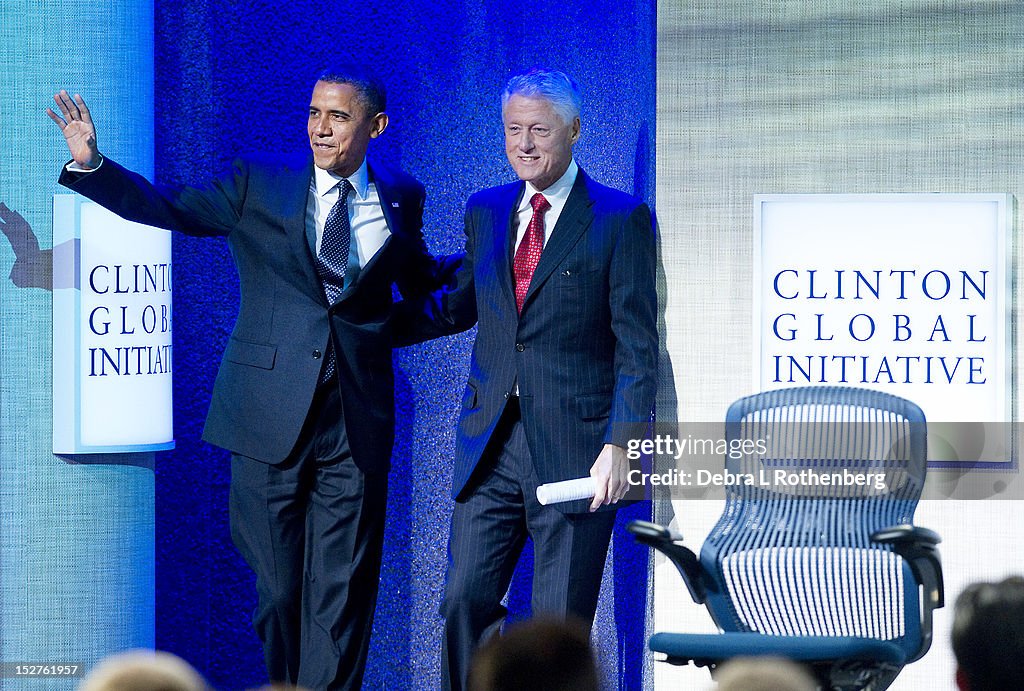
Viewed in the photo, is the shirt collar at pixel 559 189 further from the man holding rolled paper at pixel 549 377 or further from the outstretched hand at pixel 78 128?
the outstretched hand at pixel 78 128

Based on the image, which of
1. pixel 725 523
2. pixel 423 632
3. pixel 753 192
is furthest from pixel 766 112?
pixel 423 632

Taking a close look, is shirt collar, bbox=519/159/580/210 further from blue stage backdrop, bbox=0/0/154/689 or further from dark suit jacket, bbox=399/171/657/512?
blue stage backdrop, bbox=0/0/154/689

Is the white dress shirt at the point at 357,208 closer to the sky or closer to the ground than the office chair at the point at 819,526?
closer to the sky

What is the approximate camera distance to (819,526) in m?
4.50

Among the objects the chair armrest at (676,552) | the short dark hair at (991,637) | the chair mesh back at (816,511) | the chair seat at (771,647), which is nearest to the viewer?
the short dark hair at (991,637)

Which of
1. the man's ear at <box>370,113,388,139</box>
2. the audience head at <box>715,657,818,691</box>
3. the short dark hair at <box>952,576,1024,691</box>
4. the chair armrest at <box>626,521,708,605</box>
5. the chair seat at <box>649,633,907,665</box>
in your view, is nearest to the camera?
the audience head at <box>715,657,818,691</box>

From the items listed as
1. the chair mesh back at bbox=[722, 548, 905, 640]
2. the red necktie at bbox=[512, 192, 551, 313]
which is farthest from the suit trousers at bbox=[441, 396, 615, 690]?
the chair mesh back at bbox=[722, 548, 905, 640]

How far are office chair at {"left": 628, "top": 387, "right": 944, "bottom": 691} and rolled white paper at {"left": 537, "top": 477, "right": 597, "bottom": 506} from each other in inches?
9.2

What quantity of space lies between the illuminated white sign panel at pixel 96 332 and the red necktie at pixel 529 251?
1.18m

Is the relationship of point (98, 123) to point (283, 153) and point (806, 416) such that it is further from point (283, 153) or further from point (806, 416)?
point (806, 416)

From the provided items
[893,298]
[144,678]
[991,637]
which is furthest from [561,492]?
[144,678]

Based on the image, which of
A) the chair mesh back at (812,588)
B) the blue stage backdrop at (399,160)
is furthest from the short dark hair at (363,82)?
the chair mesh back at (812,588)

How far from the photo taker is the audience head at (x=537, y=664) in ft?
8.04

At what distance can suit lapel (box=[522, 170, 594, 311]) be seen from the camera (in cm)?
436
